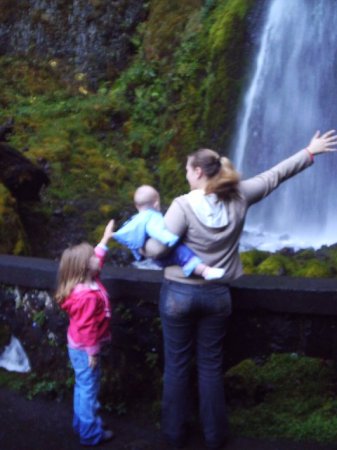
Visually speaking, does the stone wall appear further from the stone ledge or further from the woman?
the woman

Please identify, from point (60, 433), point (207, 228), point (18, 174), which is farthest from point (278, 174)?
point (18, 174)

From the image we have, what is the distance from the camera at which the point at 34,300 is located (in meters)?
5.45

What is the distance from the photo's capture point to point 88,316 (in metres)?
4.52

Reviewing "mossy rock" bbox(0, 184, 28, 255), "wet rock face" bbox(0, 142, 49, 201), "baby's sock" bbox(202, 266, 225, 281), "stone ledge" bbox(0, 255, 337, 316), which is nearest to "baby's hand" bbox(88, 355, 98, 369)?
"stone ledge" bbox(0, 255, 337, 316)

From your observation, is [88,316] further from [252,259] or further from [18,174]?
[18,174]

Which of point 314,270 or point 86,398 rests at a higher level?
point 314,270

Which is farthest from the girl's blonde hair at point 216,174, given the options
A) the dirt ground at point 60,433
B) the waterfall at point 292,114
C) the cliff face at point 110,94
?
the waterfall at point 292,114

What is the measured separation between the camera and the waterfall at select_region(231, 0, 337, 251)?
11.5 m

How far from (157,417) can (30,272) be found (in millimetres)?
1263

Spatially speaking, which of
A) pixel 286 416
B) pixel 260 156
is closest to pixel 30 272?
pixel 286 416

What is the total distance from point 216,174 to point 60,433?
6.01 ft

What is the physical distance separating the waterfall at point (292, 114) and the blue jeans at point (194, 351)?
652 centimetres

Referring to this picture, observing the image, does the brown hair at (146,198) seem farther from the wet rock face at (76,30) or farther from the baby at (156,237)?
the wet rock face at (76,30)

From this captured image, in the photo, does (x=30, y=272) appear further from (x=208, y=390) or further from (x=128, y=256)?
(x=128, y=256)
